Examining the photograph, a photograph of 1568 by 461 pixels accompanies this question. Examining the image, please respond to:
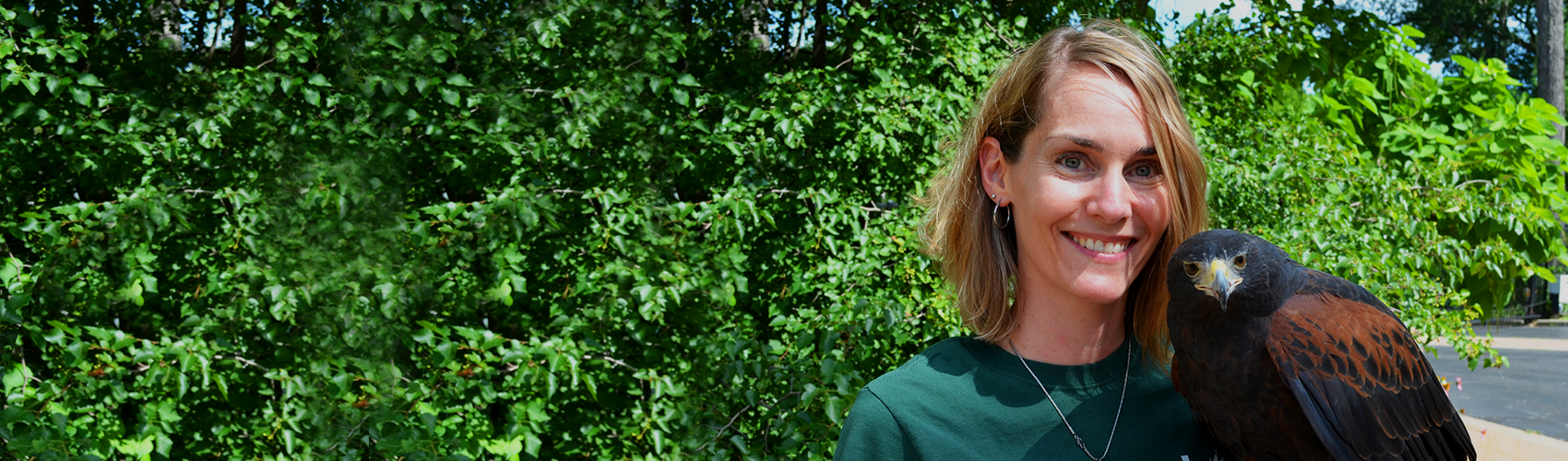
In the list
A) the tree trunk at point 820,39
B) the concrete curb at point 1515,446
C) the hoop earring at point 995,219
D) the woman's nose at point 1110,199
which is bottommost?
the concrete curb at point 1515,446

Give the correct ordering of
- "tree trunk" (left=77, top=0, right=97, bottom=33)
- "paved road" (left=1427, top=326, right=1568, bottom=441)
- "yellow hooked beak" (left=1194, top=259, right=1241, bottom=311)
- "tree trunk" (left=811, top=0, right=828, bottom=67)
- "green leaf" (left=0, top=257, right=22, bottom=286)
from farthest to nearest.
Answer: "paved road" (left=1427, top=326, right=1568, bottom=441)
"tree trunk" (left=811, top=0, right=828, bottom=67)
"tree trunk" (left=77, top=0, right=97, bottom=33)
"green leaf" (left=0, top=257, right=22, bottom=286)
"yellow hooked beak" (left=1194, top=259, right=1241, bottom=311)

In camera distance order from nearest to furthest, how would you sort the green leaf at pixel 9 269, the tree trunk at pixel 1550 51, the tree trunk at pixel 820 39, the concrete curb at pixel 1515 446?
the green leaf at pixel 9 269 → the tree trunk at pixel 820 39 → the concrete curb at pixel 1515 446 → the tree trunk at pixel 1550 51

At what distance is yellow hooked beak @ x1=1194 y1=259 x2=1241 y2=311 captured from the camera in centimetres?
138

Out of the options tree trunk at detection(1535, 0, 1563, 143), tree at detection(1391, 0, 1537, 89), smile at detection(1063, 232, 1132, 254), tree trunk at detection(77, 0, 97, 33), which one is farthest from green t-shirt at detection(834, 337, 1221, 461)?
tree at detection(1391, 0, 1537, 89)

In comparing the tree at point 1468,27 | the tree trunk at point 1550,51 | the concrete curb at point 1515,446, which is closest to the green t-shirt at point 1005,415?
the concrete curb at point 1515,446

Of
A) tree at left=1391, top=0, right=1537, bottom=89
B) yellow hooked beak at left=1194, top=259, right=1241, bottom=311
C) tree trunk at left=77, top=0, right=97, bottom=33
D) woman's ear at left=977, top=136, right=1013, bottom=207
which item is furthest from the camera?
tree at left=1391, top=0, right=1537, bottom=89

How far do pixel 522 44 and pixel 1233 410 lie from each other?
2.38 metres

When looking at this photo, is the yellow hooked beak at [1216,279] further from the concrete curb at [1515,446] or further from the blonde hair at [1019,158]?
the concrete curb at [1515,446]

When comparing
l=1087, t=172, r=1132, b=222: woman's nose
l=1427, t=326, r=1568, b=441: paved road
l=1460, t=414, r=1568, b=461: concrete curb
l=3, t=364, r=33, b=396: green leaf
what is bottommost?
l=1427, t=326, r=1568, b=441: paved road

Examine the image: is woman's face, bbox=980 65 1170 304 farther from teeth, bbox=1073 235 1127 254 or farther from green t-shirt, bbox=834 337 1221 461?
green t-shirt, bbox=834 337 1221 461

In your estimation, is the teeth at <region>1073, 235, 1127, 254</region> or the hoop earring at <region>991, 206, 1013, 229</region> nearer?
the teeth at <region>1073, 235, 1127, 254</region>

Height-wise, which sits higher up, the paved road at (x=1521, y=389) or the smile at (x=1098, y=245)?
the smile at (x=1098, y=245)

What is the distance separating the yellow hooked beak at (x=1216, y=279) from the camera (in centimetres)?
138

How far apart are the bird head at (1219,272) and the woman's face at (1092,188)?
0.28ft
